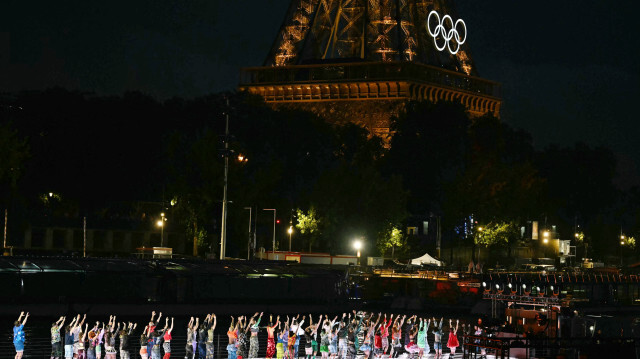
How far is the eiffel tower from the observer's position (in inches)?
6762

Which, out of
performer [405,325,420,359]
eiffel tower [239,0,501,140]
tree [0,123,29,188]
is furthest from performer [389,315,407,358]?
eiffel tower [239,0,501,140]

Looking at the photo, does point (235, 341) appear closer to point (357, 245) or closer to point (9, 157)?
point (9, 157)

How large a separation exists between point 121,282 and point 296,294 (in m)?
13.4

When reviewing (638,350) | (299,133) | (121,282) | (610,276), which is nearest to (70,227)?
(299,133)

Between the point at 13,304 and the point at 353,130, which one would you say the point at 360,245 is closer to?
the point at 353,130

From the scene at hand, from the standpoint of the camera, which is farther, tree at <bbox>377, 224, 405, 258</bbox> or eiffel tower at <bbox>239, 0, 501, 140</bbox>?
eiffel tower at <bbox>239, 0, 501, 140</bbox>

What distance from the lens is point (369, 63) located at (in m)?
174

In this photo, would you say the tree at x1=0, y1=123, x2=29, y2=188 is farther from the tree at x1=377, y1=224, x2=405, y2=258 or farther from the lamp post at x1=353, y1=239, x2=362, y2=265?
the tree at x1=377, y1=224, x2=405, y2=258

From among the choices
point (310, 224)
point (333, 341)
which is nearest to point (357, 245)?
point (310, 224)

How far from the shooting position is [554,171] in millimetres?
165250

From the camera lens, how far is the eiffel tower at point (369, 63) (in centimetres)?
17175

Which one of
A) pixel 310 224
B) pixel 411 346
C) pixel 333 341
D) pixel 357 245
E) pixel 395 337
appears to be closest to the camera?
pixel 333 341

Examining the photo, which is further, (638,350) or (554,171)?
(554,171)

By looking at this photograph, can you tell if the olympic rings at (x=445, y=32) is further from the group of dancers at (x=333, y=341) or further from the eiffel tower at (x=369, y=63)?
the group of dancers at (x=333, y=341)
